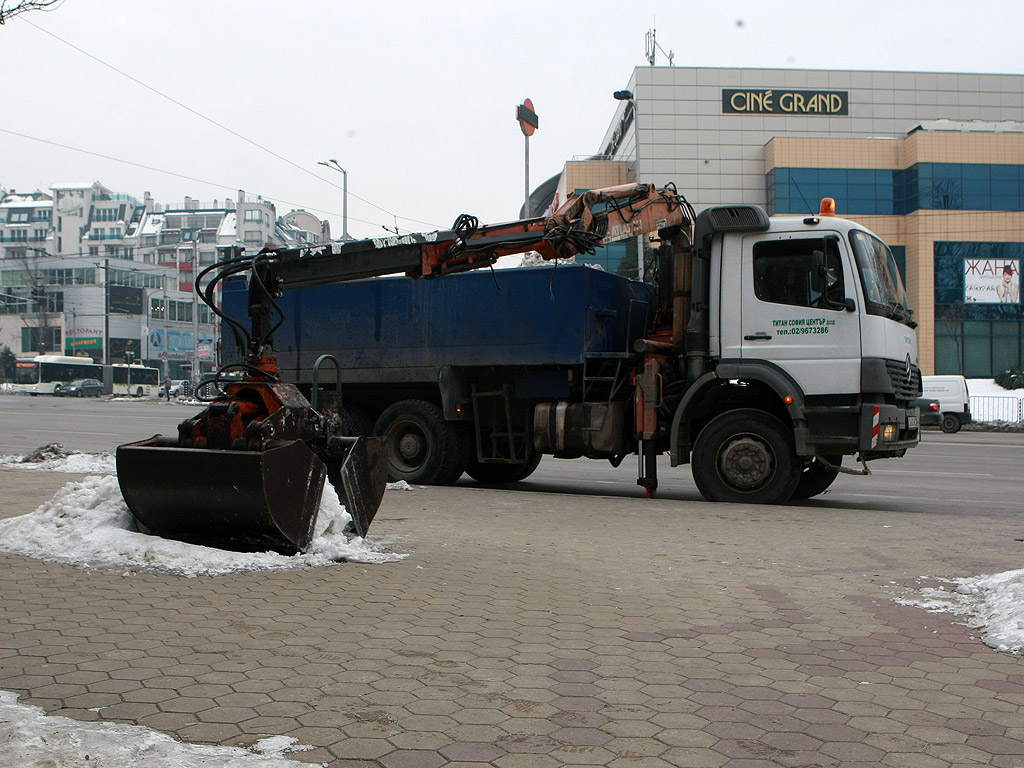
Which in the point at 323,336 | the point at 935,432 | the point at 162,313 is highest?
the point at 162,313

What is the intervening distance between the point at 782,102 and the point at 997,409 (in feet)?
69.3

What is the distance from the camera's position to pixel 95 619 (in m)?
4.99

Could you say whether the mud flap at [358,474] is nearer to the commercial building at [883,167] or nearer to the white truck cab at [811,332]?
the white truck cab at [811,332]

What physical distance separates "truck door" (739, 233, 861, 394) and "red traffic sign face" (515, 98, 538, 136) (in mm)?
19561

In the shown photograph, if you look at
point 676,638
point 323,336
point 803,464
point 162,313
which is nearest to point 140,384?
point 162,313

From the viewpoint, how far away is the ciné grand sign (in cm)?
4997

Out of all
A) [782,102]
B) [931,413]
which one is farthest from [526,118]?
[782,102]

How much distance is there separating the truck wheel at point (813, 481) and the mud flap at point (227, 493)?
6919 mm

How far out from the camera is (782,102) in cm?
5059

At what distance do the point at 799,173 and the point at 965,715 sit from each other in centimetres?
4740

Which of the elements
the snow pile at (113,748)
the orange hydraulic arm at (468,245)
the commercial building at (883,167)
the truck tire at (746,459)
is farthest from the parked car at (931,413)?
the snow pile at (113,748)

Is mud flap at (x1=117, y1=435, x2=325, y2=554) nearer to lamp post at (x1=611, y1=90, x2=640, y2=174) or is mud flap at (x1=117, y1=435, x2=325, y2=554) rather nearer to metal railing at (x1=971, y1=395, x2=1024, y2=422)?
metal railing at (x1=971, y1=395, x2=1024, y2=422)

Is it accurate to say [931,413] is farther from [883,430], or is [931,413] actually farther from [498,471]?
[883,430]

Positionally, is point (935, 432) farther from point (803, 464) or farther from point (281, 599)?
point (281, 599)
